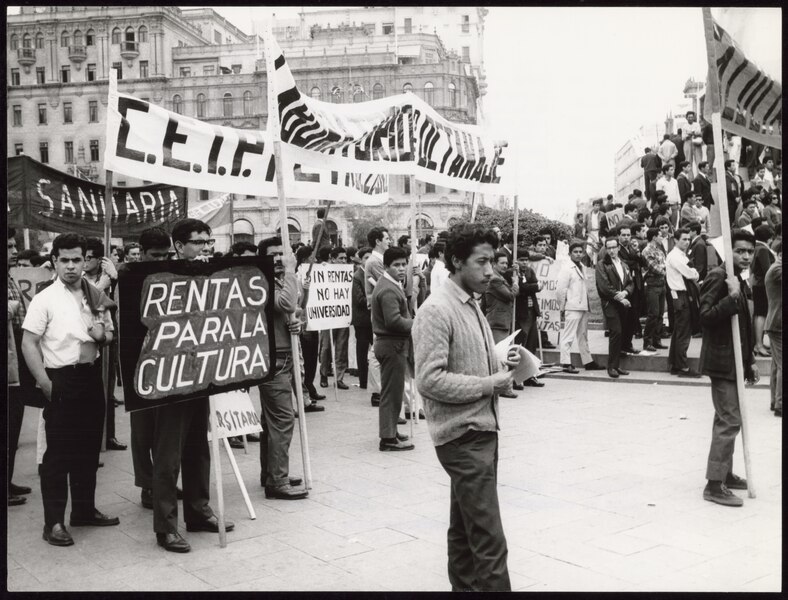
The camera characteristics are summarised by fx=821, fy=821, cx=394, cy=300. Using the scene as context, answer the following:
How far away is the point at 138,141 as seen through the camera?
6191 mm

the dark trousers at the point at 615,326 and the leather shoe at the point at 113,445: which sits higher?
the dark trousers at the point at 615,326

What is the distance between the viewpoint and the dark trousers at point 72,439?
5.79 metres

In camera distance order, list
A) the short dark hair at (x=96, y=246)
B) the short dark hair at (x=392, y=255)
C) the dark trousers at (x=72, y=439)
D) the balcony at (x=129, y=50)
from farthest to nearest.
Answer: the balcony at (x=129, y=50)
the short dark hair at (x=392, y=255)
the short dark hair at (x=96, y=246)
the dark trousers at (x=72, y=439)

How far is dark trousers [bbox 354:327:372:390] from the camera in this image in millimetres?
11734

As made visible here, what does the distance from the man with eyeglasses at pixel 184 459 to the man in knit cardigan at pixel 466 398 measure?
87.8 inches

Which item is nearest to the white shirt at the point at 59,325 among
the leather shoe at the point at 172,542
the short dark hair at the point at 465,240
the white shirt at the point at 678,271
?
the leather shoe at the point at 172,542

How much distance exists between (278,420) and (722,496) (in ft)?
11.5

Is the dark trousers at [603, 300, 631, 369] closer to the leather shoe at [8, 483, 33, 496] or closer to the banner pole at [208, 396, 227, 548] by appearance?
the banner pole at [208, 396, 227, 548]

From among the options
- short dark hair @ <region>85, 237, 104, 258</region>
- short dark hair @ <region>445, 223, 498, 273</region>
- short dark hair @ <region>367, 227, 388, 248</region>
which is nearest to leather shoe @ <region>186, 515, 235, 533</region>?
short dark hair @ <region>85, 237, 104, 258</region>

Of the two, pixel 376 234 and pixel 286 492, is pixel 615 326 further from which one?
pixel 286 492

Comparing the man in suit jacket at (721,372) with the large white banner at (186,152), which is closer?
the large white banner at (186,152)

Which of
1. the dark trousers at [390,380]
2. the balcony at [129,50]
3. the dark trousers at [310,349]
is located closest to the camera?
the dark trousers at [390,380]

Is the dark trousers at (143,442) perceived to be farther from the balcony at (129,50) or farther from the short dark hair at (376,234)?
the balcony at (129,50)

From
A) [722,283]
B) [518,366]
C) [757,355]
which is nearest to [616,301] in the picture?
[757,355]
